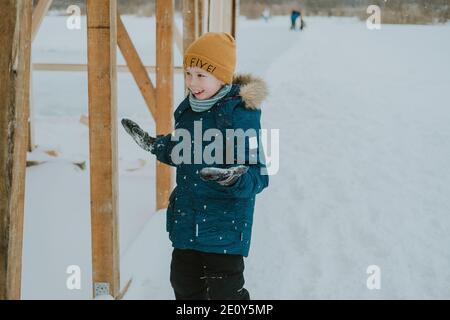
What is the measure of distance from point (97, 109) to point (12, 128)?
1.28 meters

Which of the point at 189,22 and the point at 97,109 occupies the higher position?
the point at 189,22

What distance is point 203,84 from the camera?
2236 millimetres

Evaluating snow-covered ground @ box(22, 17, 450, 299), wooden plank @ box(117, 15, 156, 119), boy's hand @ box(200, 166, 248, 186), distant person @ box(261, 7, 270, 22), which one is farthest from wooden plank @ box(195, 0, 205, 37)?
distant person @ box(261, 7, 270, 22)

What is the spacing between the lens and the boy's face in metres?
2.23

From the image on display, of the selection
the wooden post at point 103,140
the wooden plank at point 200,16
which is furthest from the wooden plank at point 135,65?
the wooden post at point 103,140

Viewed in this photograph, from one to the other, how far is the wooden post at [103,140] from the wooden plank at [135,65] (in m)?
1.54

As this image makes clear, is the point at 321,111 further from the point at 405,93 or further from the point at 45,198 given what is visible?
the point at 45,198

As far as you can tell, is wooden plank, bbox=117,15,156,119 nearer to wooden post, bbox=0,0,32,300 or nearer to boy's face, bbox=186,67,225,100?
boy's face, bbox=186,67,225,100

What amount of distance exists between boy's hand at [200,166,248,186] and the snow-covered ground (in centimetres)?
155

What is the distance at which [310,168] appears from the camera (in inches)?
246

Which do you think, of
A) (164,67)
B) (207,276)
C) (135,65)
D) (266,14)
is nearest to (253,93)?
(207,276)

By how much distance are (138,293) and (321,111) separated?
21.9 ft

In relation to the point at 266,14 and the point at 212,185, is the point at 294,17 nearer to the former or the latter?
the point at 266,14

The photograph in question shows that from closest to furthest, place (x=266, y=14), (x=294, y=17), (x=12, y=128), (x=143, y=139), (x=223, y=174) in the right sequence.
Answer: (x=12, y=128) → (x=223, y=174) → (x=143, y=139) → (x=294, y=17) → (x=266, y=14)
